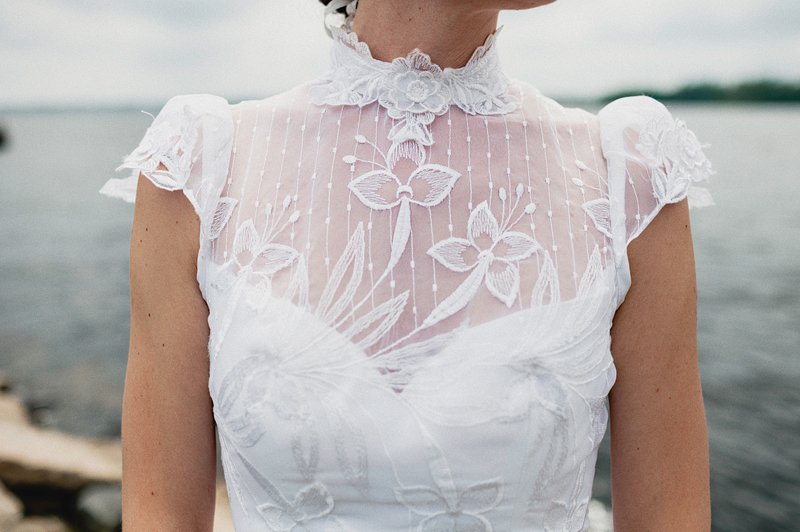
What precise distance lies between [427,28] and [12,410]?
822 cm

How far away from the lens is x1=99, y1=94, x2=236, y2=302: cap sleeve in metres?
1.50

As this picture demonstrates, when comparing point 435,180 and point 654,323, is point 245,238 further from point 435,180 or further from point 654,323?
point 654,323

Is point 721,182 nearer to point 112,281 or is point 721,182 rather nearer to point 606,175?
point 112,281

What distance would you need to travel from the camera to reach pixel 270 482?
1.44 meters

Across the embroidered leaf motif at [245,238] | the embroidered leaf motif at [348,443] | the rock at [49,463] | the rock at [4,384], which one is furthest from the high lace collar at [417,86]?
the rock at [4,384]

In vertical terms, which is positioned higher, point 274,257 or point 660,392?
point 274,257

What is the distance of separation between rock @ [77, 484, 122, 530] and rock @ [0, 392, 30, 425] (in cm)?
257

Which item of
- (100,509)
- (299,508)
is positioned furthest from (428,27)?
(100,509)

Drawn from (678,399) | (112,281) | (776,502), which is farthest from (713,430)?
(112,281)

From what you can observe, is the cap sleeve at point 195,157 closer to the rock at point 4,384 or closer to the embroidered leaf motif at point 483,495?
the embroidered leaf motif at point 483,495

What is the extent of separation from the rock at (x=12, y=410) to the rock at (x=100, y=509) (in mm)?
2569

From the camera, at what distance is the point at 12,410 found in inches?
328

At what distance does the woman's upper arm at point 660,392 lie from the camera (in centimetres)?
149

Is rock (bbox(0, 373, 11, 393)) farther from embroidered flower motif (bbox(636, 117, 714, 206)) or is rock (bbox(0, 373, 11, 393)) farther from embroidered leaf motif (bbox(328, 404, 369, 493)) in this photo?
embroidered flower motif (bbox(636, 117, 714, 206))
